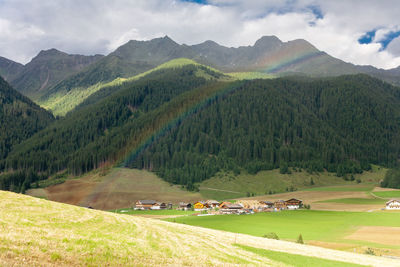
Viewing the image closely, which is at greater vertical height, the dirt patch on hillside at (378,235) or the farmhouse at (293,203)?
the dirt patch on hillside at (378,235)

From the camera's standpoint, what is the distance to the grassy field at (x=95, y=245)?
25.2 metres

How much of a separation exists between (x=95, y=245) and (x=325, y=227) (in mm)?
91633

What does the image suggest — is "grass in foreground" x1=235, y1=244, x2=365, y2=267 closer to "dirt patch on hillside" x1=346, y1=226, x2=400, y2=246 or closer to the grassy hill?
the grassy hill

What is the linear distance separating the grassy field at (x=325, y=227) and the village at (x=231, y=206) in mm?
28326

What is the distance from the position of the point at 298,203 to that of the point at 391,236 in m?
94.6

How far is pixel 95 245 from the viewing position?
2939 centimetres

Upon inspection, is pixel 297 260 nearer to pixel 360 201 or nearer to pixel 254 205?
pixel 254 205

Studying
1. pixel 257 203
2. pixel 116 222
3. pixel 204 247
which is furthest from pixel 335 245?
pixel 257 203

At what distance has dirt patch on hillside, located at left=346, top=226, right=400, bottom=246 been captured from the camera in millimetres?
A: 77456

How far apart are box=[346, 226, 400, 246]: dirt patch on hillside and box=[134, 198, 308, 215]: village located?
61.5m

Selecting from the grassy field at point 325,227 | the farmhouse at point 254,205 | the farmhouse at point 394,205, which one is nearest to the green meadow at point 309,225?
the grassy field at point 325,227

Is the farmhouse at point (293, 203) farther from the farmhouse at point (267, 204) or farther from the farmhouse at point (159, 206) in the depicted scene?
the farmhouse at point (159, 206)

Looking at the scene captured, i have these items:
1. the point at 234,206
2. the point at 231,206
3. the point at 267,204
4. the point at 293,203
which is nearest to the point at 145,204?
the point at 231,206

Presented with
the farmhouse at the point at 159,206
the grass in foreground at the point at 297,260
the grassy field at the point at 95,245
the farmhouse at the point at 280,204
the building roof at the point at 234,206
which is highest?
the grassy field at the point at 95,245
